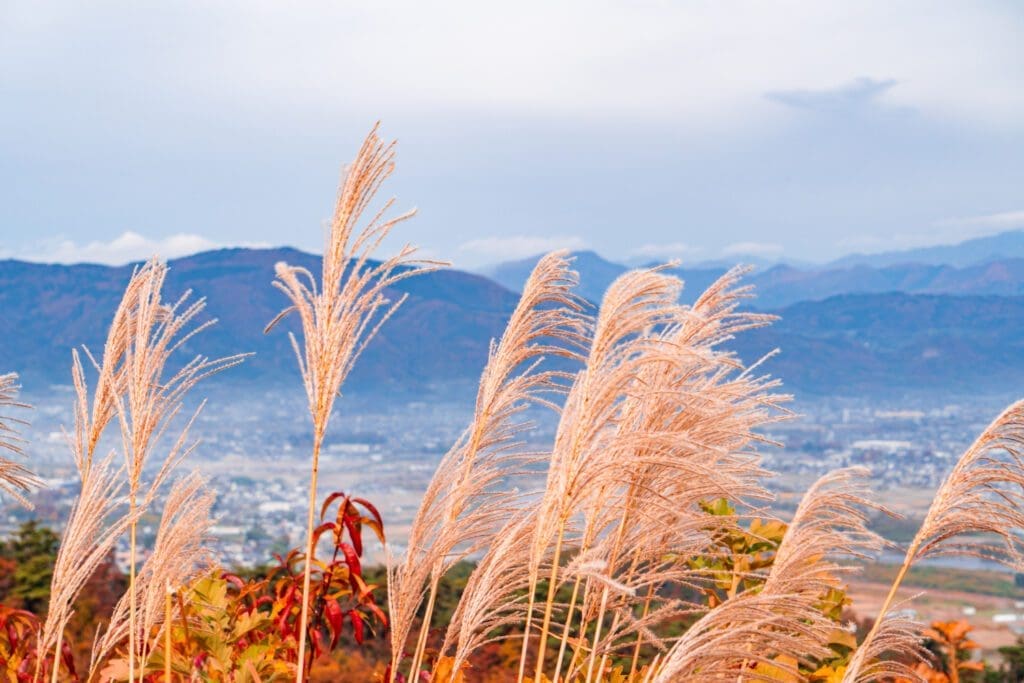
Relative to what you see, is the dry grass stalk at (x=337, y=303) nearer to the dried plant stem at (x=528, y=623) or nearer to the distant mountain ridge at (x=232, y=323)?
the dried plant stem at (x=528, y=623)

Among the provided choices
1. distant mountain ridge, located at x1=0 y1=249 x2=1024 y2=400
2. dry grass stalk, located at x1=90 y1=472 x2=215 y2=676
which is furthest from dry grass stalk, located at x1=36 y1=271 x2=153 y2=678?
distant mountain ridge, located at x1=0 y1=249 x2=1024 y2=400

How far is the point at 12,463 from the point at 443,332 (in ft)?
374

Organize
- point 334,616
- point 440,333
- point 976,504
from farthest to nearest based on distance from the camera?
1. point 440,333
2. point 334,616
3. point 976,504

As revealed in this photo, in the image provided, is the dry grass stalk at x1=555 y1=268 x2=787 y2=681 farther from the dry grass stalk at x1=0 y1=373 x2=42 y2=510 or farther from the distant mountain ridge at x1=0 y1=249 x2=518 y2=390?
the distant mountain ridge at x1=0 y1=249 x2=518 y2=390

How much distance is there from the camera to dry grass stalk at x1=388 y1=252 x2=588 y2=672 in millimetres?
2938

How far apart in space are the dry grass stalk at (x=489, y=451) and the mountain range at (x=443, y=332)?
93273 millimetres

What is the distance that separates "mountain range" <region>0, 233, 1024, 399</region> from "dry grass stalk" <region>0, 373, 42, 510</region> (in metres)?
92.9

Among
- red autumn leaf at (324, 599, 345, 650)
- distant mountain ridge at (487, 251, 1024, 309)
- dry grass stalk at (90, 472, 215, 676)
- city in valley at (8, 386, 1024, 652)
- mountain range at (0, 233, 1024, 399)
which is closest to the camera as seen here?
dry grass stalk at (90, 472, 215, 676)

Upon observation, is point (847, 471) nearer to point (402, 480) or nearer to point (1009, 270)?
point (402, 480)

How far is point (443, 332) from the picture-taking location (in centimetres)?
11719

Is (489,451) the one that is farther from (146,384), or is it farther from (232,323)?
(232,323)

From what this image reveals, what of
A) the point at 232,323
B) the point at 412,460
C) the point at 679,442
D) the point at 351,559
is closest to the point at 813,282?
the point at 232,323

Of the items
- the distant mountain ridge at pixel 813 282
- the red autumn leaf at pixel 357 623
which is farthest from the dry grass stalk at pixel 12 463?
the distant mountain ridge at pixel 813 282

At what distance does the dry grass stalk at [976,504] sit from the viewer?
311cm
